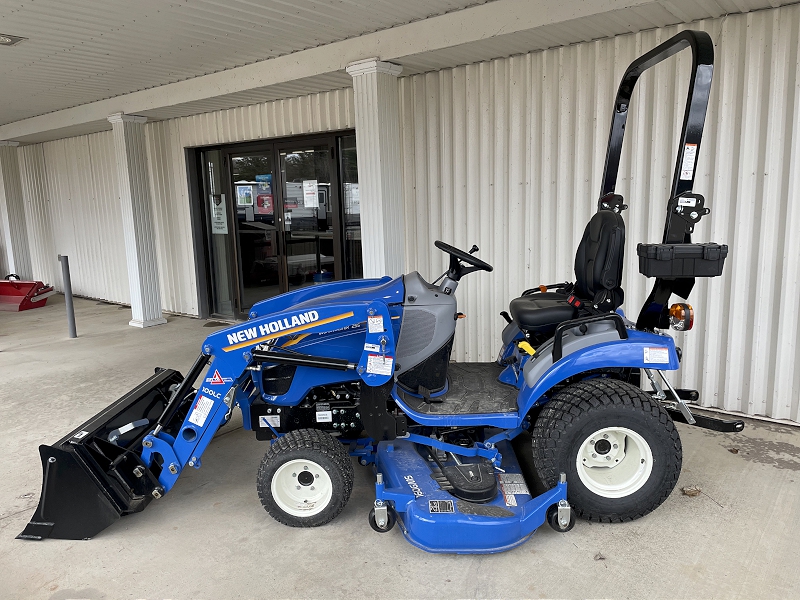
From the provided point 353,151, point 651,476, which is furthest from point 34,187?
point 651,476

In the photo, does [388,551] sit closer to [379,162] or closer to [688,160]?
[688,160]

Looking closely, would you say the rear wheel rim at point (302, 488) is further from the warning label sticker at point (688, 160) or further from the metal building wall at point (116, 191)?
the metal building wall at point (116, 191)

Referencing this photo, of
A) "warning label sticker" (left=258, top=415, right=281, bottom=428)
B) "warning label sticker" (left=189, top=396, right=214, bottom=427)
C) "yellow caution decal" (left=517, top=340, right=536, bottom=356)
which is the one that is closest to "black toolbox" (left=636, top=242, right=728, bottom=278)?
"yellow caution decal" (left=517, top=340, right=536, bottom=356)

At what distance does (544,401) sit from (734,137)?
2.39 metres

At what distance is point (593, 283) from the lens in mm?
3262

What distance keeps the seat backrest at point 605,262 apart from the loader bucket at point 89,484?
7.98ft

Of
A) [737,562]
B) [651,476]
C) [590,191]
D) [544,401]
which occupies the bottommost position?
[737,562]

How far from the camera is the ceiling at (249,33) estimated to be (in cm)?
424

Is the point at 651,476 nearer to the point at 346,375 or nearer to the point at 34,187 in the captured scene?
the point at 346,375

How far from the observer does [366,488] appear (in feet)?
11.4

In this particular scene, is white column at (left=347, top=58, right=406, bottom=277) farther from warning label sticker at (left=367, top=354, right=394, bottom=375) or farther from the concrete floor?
warning label sticker at (left=367, top=354, right=394, bottom=375)

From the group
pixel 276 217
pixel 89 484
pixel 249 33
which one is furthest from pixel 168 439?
pixel 276 217

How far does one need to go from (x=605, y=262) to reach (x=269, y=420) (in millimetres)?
1934

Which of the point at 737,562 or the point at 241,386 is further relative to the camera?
the point at 241,386
